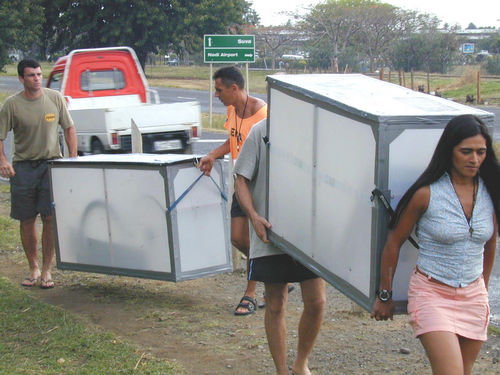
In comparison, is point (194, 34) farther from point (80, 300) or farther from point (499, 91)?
point (80, 300)

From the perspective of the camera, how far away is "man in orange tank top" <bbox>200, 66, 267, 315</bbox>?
17.9 ft

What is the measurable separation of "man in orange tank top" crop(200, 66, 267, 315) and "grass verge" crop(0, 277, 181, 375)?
1.10m

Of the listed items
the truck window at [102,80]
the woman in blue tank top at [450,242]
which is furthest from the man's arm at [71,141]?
the truck window at [102,80]

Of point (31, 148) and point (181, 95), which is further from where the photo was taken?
point (181, 95)

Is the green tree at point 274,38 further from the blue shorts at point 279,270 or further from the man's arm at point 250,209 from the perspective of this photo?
the blue shorts at point 279,270

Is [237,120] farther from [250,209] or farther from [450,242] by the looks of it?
[450,242]

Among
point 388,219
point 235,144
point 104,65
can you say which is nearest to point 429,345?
point 388,219

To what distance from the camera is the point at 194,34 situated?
1464 inches

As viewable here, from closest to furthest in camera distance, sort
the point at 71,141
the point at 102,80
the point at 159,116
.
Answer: the point at 71,141, the point at 159,116, the point at 102,80

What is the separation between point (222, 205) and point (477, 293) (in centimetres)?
291

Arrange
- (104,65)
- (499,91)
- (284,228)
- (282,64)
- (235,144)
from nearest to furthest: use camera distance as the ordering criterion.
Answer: (284,228)
(235,144)
(104,65)
(499,91)
(282,64)

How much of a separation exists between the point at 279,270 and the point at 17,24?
986 inches

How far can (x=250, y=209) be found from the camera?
176 inches

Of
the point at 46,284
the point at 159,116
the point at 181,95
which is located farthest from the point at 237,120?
the point at 181,95
